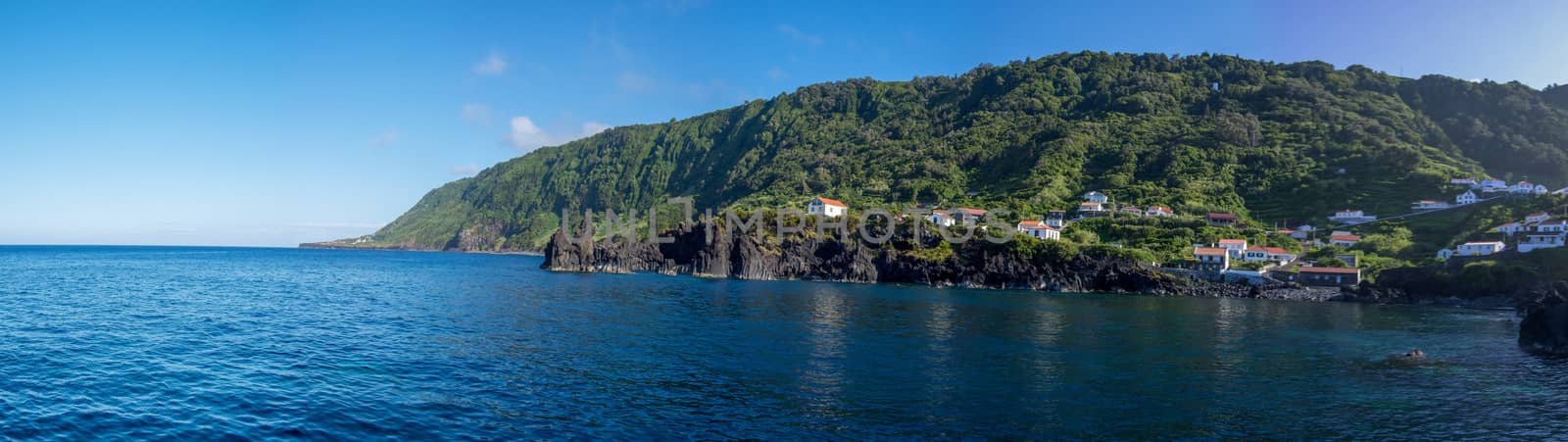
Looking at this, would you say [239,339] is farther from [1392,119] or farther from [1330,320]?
[1392,119]

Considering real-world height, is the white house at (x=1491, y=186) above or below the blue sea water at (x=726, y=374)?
above

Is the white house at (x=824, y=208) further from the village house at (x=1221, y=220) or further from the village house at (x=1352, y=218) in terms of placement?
the village house at (x=1352, y=218)

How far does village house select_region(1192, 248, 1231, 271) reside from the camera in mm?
98312

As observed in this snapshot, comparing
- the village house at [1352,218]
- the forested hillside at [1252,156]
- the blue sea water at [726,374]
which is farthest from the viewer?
the forested hillside at [1252,156]

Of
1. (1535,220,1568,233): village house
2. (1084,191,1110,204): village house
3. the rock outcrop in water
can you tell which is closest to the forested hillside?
(1084,191,1110,204): village house

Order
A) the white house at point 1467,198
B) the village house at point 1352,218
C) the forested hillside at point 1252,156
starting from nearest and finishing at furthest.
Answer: the village house at point 1352,218
the white house at point 1467,198
the forested hillside at point 1252,156

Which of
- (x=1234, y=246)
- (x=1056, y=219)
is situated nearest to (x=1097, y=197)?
(x=1056, y=219)

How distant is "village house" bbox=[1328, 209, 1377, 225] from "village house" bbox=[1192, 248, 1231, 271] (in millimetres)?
38849

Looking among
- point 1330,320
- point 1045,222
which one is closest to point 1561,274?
point 1330,320

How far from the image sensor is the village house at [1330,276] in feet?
295

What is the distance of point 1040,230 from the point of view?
11681 centimetres

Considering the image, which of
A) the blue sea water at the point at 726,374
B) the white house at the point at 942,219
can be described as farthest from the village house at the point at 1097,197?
the blue sea water at the point at 726,374

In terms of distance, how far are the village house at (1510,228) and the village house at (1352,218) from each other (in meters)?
21.6

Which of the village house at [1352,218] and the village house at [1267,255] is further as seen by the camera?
the village house at [1352,218]
